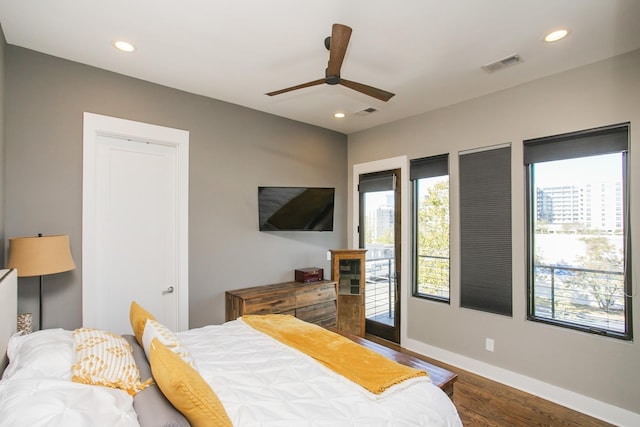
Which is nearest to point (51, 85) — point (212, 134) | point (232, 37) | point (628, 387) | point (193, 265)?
point (212, 134)

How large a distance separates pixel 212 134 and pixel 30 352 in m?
2.37

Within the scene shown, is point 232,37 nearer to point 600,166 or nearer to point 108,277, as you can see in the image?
point 108,277

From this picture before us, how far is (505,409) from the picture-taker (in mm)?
2611

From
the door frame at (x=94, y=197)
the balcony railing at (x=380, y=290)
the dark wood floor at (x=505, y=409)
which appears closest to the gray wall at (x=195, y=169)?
the door frame at (x=94, y=197)

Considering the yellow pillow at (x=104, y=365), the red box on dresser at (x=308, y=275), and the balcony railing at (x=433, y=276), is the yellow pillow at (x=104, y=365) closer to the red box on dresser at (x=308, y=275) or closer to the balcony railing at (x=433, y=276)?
the red box on dresser at (x=308, y=275)

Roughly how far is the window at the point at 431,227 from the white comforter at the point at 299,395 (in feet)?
6.90

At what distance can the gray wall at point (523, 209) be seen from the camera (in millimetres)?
2402

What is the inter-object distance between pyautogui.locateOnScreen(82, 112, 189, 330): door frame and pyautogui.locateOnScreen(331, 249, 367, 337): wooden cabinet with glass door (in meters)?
1.78

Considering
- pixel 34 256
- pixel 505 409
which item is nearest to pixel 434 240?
pixel 505 409

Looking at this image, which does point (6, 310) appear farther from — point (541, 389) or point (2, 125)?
point (541, 389)

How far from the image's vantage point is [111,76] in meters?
2.69

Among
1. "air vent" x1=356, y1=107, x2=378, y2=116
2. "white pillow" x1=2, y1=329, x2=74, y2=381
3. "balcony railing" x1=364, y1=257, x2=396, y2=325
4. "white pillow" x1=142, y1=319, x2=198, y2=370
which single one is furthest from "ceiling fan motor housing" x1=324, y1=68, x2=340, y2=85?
"balcony railing" x1=364, y1=257, x2=396, y2=325

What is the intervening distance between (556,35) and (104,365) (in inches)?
129

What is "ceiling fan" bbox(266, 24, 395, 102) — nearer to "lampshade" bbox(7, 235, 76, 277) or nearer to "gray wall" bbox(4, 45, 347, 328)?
"gray wall" bbox(4, 45, 347, 328)
